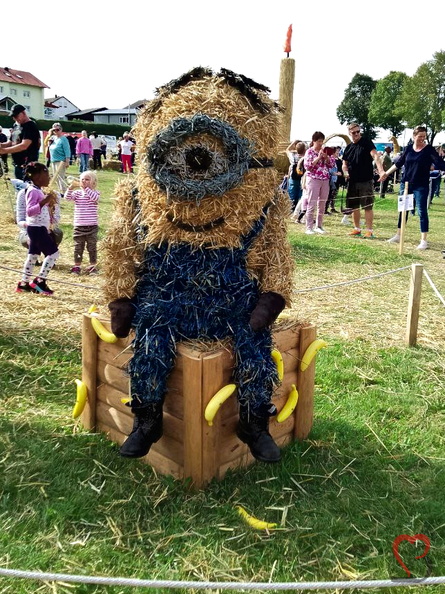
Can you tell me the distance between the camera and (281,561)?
232cm

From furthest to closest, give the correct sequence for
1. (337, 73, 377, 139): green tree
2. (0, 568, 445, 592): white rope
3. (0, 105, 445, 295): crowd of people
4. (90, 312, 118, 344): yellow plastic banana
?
(337, 73, 377, 139): green tree → (0, 105, 445, 295): crowd of people → (90, 312, 118, 344): yellow plastic banana → (0, 568, 445, 592): white rope

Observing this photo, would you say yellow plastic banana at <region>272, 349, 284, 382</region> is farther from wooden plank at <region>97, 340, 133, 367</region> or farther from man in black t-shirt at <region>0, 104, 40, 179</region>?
man in black t-shirt at <region>0, 104, 40, 179</region>

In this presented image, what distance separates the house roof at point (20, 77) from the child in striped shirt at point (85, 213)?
286 feet

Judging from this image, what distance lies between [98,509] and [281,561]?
0.88 meters

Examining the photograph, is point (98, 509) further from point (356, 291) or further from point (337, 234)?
point (337, 234)

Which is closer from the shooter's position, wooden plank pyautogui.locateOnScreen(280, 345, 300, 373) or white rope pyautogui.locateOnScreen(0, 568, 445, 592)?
white rope pyautogui.locateOnScreen(0, 568, 445, 592)

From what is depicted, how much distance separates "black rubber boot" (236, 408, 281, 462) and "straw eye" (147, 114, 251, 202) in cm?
111

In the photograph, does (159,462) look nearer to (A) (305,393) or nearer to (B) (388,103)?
(A) (305,393)

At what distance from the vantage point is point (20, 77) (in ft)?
283

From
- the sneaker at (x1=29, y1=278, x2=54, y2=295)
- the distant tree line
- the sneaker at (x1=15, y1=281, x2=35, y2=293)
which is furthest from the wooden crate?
the distant tree line

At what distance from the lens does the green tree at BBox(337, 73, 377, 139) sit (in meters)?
92.3

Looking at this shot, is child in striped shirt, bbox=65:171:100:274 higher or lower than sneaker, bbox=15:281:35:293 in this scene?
higher

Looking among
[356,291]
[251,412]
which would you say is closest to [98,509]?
[251,412]

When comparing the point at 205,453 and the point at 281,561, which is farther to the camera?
the point at 205,453
